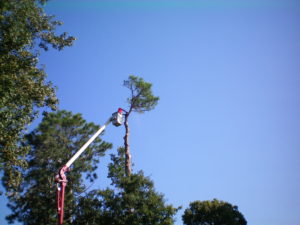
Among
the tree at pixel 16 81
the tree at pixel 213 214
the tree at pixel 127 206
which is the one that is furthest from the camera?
the tree at pixel 213 214

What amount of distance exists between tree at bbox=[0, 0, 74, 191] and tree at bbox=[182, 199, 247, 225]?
22715 millimetres

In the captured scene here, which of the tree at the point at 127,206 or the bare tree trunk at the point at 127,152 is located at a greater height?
the bare tree trunk at the point at 127,152

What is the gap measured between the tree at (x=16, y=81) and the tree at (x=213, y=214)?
22.7m

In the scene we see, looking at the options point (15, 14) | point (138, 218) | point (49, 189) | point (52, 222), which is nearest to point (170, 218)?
point (138, 218)

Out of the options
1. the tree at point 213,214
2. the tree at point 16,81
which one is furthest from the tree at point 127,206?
the tree at point 213,214

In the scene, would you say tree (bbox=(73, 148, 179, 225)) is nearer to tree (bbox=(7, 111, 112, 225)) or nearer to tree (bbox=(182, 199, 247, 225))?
tree (bbox=(7, 111, 112, 225))

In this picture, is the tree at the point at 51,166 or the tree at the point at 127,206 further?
the tree at the point at 51,166

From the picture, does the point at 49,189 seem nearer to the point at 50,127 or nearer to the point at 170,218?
the point at 50,127

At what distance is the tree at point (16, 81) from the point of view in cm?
916

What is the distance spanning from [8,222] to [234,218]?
2277 centimetres

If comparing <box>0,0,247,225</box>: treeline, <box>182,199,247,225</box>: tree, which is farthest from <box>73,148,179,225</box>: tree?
<box>182,199,247,225</box>: tree

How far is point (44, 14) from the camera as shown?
11.4 m

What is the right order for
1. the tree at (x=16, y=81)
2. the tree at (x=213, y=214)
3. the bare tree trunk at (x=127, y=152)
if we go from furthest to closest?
the tree at (x=213, y=214) < the bare tree trunk at (x=127, y=152) < the tree at (x=16, y=81)

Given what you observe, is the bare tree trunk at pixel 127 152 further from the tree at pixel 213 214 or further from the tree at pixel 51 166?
the tree at pixel 213 214
